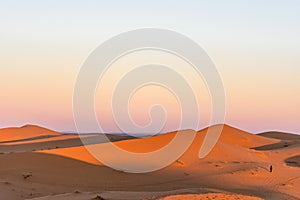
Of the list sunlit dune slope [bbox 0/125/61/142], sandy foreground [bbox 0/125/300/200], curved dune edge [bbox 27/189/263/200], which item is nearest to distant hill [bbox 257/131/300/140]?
sunlit dune slope [bbox 0/125/61/142]

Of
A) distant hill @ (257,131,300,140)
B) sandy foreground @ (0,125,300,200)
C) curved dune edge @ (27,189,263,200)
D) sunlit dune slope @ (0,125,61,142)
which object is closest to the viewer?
curved dune edge @ (27,189,263,200)

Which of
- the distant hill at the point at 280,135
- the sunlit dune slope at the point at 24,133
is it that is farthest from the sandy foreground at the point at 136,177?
the sunlit dune slope at the point at 24,133

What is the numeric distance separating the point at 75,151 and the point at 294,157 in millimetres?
14215

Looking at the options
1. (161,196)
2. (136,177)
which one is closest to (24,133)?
(136,177)

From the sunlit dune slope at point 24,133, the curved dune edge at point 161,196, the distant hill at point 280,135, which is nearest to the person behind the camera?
the curved dune edge at point 161,196

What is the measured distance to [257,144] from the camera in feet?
124

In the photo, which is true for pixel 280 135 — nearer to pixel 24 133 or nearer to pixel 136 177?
pixel 24 133

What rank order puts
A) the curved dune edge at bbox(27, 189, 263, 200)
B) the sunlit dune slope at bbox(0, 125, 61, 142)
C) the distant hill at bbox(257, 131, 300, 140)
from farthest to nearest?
1. the distant hill at bbox(257, 131, 300, 140)
2. the sunlit dune slope at bbox(0, 125, 61, 142)
3. the curved dune edge at bbox(27, 189, 263, 200)

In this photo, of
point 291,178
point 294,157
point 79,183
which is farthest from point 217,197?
point 294,157

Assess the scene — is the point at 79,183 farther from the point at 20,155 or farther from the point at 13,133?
the point at 13,133

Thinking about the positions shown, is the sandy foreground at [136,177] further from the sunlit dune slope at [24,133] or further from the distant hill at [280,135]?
the sunlit dune slope at [24,133]

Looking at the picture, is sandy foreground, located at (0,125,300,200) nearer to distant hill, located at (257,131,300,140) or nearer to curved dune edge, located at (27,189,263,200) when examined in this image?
curved dune edge, located at (27,189,263,200)

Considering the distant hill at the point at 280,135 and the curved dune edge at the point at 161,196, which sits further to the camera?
the distant hill at the point at 280,135

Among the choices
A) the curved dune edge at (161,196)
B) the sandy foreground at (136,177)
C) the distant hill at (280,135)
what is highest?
the distant hill at (280,135)
